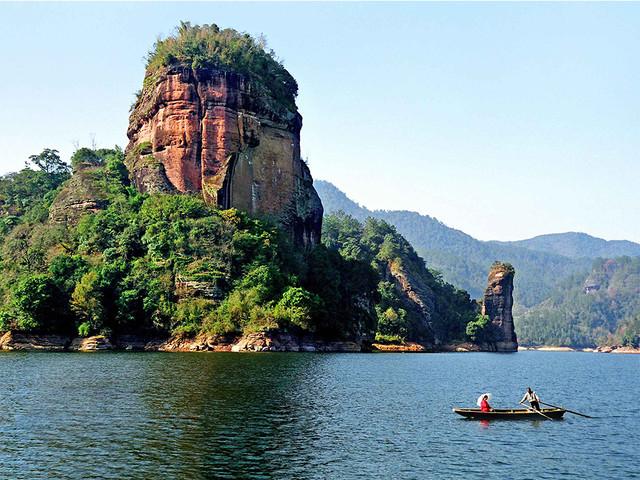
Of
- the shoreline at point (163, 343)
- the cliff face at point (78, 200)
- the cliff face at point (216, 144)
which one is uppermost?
the cliff face at point (216, 144)

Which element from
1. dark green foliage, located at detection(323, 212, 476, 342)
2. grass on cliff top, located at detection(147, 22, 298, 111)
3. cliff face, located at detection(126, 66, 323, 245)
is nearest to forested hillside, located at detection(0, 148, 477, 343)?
cliff face, located at detection(126, 66, 323, 245)

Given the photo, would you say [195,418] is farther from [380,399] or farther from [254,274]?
[254,274]

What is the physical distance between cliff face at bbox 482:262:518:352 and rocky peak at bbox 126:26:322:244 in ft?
257

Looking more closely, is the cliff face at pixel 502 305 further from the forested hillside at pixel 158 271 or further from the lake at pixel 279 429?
the lake at pixel 279 429

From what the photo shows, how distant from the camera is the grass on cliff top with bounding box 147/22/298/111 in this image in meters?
106

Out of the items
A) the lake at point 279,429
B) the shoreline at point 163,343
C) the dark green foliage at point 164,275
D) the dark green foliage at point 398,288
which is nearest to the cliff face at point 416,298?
the dark green foliage at point 398,288

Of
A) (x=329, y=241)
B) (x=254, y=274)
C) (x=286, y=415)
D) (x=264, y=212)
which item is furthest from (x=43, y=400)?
(x=329, y=241)

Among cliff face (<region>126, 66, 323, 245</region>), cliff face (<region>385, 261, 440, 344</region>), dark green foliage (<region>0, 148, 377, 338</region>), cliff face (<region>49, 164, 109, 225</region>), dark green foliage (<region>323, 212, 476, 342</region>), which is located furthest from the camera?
cliff face (<region>385, 261, 440, 344</region>)

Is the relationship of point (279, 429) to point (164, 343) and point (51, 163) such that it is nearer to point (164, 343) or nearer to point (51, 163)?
point (164, 343)

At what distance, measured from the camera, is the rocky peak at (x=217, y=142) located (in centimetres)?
10256

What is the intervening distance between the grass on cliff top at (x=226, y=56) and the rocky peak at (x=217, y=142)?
0.56m

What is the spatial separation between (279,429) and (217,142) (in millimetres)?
77837

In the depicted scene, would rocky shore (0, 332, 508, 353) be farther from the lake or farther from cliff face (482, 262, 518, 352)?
cliff face (482, 262, 518, 352)

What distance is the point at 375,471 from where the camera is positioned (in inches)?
931
